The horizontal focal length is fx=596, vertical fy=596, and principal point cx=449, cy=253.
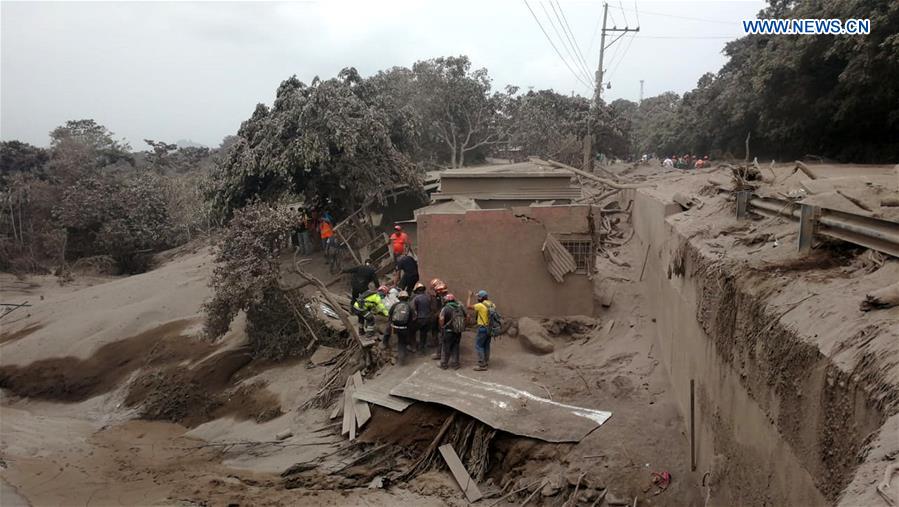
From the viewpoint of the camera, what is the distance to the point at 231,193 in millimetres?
18688

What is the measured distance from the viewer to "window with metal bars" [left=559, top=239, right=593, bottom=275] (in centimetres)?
1274

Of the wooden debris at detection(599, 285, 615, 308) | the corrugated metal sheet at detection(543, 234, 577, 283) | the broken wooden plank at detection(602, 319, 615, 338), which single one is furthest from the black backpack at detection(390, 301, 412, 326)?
the wooden debris at detection(599, 285, 615, 308)

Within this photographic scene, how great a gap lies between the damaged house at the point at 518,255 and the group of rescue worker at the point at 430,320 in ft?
Answer: 1.94

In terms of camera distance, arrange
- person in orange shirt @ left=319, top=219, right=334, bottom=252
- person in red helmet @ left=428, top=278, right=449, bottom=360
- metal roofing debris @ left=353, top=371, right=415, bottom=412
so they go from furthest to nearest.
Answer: person in orange shirt @ left=319, top=219, right=334, bottom=252, person in red helmet @ left=428, top=278, right=449, bottom=360, metal roofing debris @ left=353, top=371, right=415, bottom=412

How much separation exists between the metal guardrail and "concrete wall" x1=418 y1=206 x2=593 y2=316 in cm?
616

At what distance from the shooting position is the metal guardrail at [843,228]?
13.9 feet

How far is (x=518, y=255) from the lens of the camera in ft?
42.1

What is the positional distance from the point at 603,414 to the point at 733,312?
3.52m

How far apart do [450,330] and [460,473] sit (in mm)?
2723

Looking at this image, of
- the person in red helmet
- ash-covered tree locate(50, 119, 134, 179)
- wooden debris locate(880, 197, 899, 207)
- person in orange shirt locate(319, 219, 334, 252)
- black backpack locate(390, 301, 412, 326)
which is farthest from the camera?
ash-covered tree locate(50, 119, 134, 179)

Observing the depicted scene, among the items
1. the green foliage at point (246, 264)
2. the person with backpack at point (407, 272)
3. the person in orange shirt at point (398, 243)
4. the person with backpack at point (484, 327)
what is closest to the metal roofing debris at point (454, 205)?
the person in orange shirt at point (398, 243)

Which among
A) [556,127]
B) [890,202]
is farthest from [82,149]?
[890,202]

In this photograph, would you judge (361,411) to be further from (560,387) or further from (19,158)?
(19,158)

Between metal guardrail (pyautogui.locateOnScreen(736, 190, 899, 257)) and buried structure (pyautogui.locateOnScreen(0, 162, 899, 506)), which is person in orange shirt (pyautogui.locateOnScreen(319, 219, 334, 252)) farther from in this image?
metal guardrail (pyautogui.locateOnScreen(736, 190, 899, 257))
